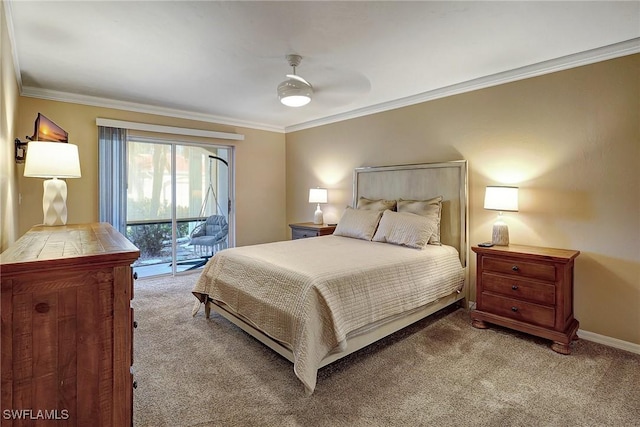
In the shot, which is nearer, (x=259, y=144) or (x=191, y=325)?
(x=191, y=325)

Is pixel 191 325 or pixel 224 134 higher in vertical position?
pixel 224 134

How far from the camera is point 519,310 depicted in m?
2.71

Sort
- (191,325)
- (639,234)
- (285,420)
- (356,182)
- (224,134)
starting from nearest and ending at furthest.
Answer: (285,420) → (639,234) → (191,325) → (356,182) → (224,134)

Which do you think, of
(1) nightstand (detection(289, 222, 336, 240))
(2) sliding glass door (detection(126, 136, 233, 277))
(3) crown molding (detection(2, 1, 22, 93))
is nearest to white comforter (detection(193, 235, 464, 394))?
(1) nightstand (detection(289, 222, 336, 240))

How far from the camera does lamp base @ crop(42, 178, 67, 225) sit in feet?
7.55

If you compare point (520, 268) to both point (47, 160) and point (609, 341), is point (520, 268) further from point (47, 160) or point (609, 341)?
point (47, 160)

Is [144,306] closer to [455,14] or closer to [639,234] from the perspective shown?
[455,14]

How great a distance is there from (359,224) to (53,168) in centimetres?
284

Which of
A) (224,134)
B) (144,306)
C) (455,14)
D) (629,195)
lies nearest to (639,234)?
(629,195)

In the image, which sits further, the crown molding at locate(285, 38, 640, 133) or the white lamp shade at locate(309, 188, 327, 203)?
the white lamp shade at locate(309, 188, 327, 203)

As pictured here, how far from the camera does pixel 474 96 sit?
11.1ft

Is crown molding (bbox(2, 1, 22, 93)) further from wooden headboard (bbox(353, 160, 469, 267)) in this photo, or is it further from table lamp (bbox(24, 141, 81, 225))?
wooden headboard (bbox(353, 160, 469, 267))

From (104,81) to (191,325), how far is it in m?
2.75

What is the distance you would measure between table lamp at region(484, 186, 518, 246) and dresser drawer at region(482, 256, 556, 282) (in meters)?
0.24
